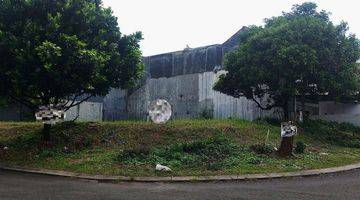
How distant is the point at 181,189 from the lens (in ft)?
31.1

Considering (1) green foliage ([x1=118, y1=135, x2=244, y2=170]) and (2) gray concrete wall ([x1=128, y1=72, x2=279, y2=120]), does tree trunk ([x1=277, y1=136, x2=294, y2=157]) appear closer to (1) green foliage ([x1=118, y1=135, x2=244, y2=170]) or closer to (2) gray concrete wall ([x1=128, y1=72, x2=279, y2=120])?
(1) green foliage ([x1=118, y1=135, x2=244, y2=170])

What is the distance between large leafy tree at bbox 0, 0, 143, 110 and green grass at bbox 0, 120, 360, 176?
4.83ft

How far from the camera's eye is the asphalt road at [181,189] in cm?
862

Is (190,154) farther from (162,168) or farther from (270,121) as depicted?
(270,121)

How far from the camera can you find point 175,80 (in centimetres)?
2838

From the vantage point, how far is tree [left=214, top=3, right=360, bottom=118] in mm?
18844

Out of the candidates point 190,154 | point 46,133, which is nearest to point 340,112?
point 190,154

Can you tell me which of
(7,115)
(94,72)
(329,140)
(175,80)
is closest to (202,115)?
(175,80)

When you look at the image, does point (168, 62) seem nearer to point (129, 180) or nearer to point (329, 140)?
point (329, 140)

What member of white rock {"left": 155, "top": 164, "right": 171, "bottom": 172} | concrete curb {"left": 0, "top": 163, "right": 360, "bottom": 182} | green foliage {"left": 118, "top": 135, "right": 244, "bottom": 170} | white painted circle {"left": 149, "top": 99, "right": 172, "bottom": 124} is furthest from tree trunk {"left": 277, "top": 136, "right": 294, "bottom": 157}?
white painted circle {"left": 149, "top": 99, "right": 172, "bottom": 124}

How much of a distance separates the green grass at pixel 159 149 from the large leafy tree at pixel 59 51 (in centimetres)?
147

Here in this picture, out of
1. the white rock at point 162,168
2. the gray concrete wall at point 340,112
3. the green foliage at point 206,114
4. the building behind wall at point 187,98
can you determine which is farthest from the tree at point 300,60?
the white rock at point 162,168

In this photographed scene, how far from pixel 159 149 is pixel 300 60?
8002mm

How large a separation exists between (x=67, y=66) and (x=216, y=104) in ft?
45.6
